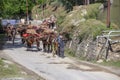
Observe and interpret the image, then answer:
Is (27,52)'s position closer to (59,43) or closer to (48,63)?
(59,43)

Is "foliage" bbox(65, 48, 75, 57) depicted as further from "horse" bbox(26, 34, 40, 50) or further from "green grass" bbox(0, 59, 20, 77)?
"green grass" bbox(0, 59, 20, 77)

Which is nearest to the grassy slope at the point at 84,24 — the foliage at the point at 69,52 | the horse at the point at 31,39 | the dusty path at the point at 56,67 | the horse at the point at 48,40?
the foliage at the point at 69,52

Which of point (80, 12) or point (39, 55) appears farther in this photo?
point (80, 12)

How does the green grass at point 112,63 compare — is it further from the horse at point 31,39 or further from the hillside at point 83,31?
the horse at point 31,39

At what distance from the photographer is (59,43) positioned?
31.7 metres

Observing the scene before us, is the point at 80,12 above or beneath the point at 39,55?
above

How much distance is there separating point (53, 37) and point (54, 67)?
290 inches

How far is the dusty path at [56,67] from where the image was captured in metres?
22.7

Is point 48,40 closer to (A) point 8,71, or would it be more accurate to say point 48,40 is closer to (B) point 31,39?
(B) point 31,39

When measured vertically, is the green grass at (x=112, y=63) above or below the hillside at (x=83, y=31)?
below

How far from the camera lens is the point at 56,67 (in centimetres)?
2605

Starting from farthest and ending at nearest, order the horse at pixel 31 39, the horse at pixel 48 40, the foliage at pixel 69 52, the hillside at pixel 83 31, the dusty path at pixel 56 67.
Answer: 1. the horse at pixel 31 39
2. the horse at pixel 48 40
3. the foliage at pixel 69 52
4. the hillside at pixel 83 31
5. the dusty path at pixel 56 67

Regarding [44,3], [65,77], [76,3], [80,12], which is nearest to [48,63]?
[65,77]

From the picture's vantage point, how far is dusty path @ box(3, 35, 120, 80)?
22656mm
